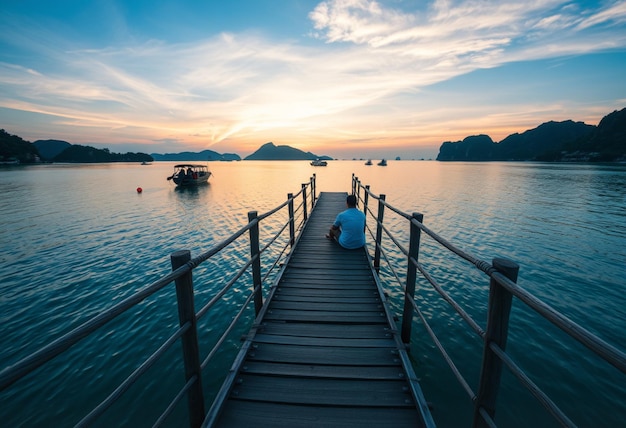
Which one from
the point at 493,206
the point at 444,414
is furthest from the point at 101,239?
the point at 493,206

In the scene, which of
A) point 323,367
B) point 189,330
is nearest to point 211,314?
point 323,367

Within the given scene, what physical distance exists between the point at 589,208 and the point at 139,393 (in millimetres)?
31726

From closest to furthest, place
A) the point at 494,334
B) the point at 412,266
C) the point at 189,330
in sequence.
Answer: the point at 494,334
the point at 189,330
the point at 412,266

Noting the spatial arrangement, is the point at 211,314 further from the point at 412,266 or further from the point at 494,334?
the point at 494,334

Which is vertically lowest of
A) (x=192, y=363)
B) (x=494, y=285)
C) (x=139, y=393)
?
(x=139, y=393)

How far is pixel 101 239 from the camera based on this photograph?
1451cm

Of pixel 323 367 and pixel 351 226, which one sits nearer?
pixel 323 367

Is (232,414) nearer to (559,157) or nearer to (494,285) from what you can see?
(494,285)

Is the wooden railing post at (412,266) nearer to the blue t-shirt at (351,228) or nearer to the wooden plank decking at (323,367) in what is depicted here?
the wooden plank decking at (323,367)

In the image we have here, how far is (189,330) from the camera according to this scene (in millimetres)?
2555

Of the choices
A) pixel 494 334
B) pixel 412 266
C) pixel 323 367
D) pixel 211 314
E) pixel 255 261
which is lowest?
pixel 211 314

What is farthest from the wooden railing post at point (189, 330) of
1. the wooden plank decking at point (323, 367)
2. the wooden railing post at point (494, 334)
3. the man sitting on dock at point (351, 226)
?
the man sitting on dock at point (351, 226)

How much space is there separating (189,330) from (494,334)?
2.68 m

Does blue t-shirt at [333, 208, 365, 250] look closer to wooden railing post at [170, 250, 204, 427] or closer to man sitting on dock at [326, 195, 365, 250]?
man sitting on dock at [326, 195, 365, 250]
